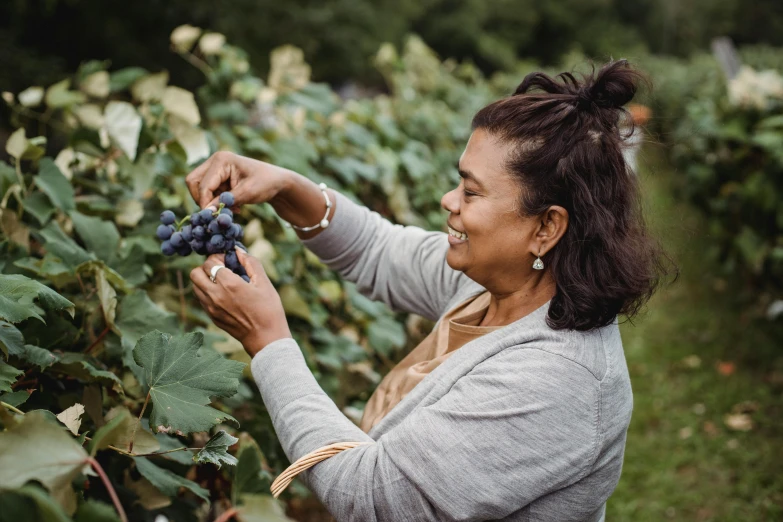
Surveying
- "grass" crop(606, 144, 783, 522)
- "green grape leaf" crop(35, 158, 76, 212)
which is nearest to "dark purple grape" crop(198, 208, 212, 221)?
"green grape leaf" crop(35, 158, 76, 212)

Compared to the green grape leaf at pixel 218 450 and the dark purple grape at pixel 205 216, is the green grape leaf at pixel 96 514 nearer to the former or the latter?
the green grape leaf at pixel 218 450

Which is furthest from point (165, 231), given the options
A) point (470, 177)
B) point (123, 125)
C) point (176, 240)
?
point (470, 177)

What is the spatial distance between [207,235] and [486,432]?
2.49ft

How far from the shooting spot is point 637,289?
5.51 ft

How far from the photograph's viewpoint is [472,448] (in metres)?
1.46

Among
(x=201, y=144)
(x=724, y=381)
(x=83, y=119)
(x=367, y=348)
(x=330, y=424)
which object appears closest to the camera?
(x=330, y=424)

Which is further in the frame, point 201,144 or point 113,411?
point 201,144

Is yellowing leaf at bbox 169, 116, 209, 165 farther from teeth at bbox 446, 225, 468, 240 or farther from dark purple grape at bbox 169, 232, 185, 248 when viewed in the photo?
teeth at bbox 446, 225, 468, 240

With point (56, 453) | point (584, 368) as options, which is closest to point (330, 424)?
point (584, 368)

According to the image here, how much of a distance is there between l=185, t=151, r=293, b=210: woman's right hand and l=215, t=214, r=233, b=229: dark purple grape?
0.75 feet

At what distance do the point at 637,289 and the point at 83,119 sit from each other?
1.81 metres

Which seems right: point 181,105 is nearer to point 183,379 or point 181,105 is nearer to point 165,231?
Result: point 165,231

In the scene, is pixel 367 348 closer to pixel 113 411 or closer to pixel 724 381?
pixel 113 411

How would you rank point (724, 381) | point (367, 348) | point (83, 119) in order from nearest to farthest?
point (83, 119) → point (367, 348) → point (724, 381)
